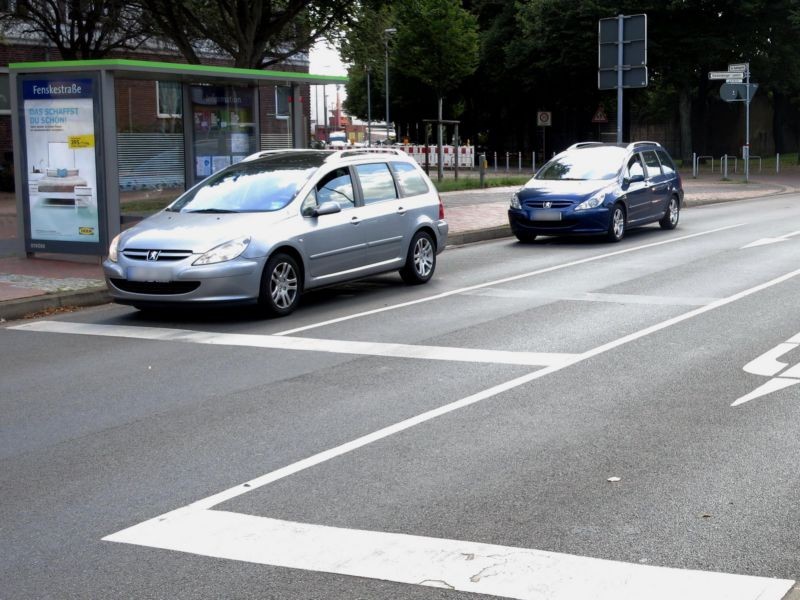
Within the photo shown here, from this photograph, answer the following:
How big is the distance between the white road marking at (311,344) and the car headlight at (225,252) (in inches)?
26.9

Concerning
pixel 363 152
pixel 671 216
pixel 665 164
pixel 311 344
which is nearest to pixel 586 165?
pixel 665 164

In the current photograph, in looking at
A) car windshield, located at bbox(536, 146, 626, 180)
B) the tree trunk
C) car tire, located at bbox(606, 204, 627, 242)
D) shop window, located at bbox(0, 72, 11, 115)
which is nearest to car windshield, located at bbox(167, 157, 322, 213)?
car tire, located at bbox(606, 204, 627, 242)

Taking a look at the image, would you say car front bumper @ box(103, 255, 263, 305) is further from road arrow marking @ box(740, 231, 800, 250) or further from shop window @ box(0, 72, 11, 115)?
shop window @ box(0, 72, 11, 115)

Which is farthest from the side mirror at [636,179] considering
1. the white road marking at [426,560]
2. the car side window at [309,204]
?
the white road marking at [426,560]

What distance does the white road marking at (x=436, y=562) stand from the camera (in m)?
4.36

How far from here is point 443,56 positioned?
128 feet

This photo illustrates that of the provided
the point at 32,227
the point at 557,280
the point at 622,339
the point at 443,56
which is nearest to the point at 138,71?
the point at 32,227

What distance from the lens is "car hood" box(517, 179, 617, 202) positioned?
1825 cm

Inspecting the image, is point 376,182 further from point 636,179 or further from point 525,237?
point 636,179

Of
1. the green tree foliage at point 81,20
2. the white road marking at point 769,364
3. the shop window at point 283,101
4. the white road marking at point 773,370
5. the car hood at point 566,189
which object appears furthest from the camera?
the green tree foliage at point 81,20

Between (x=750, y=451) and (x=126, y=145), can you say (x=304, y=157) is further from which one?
(x=750, y=451)

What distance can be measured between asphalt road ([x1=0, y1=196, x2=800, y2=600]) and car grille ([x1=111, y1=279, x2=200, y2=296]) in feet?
1.16

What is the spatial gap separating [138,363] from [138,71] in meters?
6.80

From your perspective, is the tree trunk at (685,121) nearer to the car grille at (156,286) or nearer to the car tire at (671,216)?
the car tire at (671,216)
